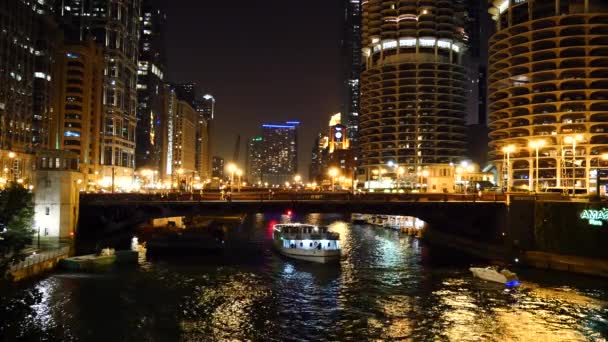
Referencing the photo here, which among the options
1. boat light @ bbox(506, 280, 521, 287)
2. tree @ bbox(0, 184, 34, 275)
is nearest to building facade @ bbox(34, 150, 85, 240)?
tree @ bbox(0, 184, 34, 275)

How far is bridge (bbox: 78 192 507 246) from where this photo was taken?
8262 cm

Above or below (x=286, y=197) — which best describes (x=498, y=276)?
below

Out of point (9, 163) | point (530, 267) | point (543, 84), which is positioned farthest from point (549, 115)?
point (9, 163)

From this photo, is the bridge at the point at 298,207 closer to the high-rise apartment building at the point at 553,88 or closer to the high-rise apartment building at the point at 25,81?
the high-rise apartment building at the point at 553,88

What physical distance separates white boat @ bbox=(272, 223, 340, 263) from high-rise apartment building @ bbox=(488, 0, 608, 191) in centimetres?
8827

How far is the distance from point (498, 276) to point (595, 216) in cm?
1822

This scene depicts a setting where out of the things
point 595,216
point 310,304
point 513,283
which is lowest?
point 310,304

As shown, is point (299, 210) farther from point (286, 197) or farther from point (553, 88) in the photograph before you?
point (553, 88)

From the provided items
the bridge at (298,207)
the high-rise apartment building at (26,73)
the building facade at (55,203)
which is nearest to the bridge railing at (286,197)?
the bridge at (298,207)

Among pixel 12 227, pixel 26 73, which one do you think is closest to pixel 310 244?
pixel 12 227

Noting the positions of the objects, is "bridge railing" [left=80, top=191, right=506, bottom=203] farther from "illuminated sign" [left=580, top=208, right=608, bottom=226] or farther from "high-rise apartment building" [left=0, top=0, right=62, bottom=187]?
"high-rise apartment building" [left=0, top=0, right=62, bottom=187]

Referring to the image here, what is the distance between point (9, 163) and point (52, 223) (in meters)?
84.6

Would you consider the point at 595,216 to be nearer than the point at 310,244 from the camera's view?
Yes

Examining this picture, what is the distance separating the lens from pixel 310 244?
80.6m
